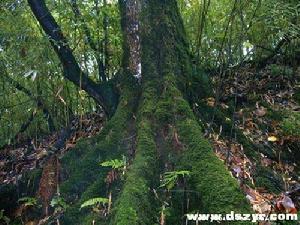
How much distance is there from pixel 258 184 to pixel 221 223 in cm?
94

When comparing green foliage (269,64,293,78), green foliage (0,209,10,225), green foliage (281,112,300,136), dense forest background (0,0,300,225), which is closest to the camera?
dense forest background (0,0,300,225)

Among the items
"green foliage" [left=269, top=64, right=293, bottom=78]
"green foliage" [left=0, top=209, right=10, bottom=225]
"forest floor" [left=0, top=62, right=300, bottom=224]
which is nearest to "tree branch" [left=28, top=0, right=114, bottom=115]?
"forest floor" [left=0, top=62, right=300, bottom=224]

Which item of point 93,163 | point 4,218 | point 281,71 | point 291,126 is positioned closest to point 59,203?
point 93,163

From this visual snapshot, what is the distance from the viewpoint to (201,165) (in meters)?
3.37

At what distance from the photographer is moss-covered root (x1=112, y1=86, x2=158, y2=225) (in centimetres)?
299

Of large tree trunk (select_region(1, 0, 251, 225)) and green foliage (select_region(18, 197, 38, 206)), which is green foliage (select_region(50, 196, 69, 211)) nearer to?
large tree trunk (select_region(1, 0, 251, 225))

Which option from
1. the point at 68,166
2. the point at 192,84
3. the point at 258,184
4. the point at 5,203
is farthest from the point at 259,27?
the point at 5,203

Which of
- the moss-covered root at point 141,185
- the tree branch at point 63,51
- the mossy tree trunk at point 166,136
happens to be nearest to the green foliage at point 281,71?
the mossy tree trunk at point 166,136

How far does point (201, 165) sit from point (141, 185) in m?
0.56

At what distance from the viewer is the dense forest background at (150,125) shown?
3.29 meters

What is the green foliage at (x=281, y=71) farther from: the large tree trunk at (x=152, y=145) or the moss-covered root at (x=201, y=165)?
the moss-covered root at (x=201, y=165)

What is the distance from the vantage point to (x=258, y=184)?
3727 mm

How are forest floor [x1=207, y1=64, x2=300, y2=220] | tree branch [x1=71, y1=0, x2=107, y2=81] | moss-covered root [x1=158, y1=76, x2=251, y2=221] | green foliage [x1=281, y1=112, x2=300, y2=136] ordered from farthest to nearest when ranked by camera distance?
tree branch [x1=71, y1=0, x2=107, y2=81], green foliage [x1=281, y1=112, x2=300, y2=136], forest floor [x1=207, y1=64, x2=300, y2=220], moss-covered root [x1=158, y1=76, x2=251, y2=221]

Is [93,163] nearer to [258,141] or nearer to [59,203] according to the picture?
[59,203]
